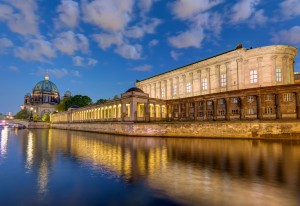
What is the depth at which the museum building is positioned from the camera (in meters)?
34.7

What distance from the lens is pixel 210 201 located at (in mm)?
7375

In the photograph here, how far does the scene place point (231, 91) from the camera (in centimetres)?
3884

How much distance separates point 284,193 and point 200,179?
3729 millimetres

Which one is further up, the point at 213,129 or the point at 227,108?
the point at 227,108

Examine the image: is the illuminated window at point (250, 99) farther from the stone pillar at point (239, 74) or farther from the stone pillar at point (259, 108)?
the stone pillar at point (239, 74)

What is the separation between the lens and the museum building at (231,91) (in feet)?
114

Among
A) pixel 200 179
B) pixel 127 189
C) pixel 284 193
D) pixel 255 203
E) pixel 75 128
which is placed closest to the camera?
pixel 255 203

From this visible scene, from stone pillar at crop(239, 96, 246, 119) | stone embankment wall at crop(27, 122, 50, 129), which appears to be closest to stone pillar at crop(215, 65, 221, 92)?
stone pillar at crop(239, 96, 246, 119)

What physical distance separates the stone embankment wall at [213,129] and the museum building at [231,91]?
3.21 m

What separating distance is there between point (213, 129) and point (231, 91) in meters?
9.39

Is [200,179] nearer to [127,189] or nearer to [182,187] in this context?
[182,187]

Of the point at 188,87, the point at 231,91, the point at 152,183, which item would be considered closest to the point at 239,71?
the point at 231,91

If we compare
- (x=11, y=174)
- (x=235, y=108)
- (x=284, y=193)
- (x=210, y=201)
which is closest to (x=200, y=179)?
(x=210, y=201)

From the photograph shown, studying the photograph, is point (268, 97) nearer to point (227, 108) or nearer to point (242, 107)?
point (242, 107)
